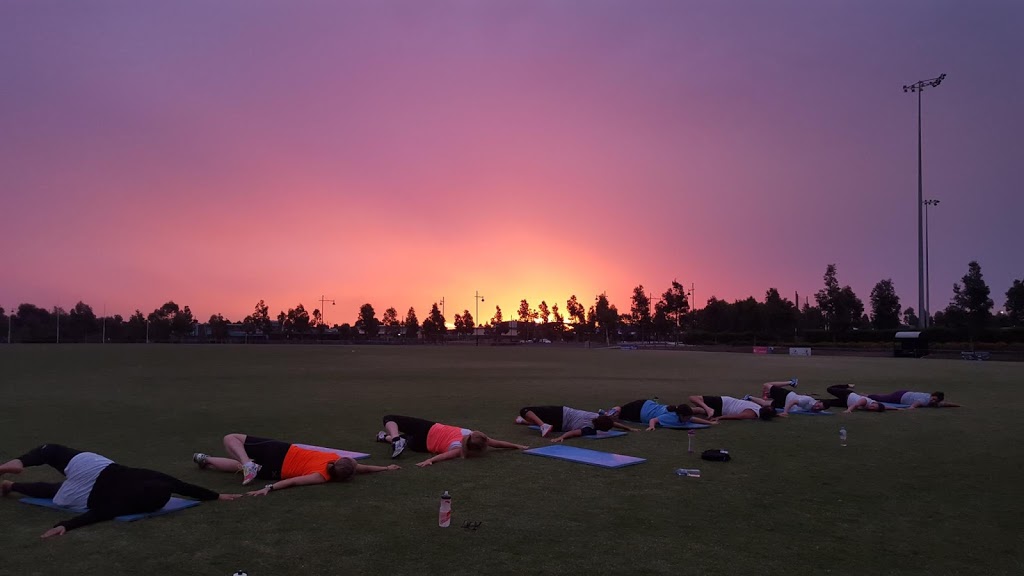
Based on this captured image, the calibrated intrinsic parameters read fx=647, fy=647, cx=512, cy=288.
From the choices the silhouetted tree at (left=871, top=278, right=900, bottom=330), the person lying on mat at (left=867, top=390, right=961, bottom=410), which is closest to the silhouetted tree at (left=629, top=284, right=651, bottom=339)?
the silhouetted tree at (left=871, top=278, right=900, bottom=330)

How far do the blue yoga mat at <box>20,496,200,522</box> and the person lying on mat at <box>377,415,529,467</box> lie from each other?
11.9ft

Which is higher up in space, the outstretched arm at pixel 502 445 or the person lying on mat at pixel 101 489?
the person lying on mat at pixel 101 489

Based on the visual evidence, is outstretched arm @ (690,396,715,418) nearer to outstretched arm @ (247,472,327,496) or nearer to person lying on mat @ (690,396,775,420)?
person lying on mat @ (690,396,775,420)

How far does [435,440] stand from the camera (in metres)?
11.9

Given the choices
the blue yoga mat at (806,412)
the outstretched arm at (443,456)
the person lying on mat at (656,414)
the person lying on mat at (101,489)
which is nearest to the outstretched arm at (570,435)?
the person lying on mat at (656,414)

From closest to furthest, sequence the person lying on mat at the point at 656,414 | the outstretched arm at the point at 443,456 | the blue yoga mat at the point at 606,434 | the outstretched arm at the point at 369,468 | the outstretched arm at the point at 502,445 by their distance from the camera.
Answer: the outstretched arm at the point at 369,468 → the outstretched arm at the point at 443,456 → the outstretched arm at the point at 502,445 → the blue yoga mat at the point at 606,434 → the person lying on mat at the point at 656,414

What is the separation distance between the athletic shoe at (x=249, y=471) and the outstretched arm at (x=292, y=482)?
1.27ft

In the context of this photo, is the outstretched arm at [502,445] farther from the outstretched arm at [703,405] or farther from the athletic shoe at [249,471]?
the outstretched arm at [703,405]

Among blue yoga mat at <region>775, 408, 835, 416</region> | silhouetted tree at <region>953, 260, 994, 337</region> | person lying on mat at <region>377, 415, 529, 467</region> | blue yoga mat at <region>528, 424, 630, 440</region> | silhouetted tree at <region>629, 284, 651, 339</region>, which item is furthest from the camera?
silhouetted tree at <region>629, 284, 651, 339</region>

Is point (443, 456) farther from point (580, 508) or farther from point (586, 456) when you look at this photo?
point (580, 508)

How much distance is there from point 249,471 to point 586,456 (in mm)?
5566

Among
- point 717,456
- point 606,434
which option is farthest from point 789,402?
point 717,456

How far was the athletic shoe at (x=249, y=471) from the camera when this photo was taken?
937cm

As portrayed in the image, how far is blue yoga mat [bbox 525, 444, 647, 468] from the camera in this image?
10961 millimetres
